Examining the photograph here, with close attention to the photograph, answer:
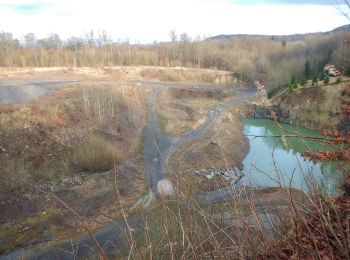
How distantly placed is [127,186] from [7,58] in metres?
34.5

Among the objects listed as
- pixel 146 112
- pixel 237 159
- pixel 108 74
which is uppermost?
pixel 108 74

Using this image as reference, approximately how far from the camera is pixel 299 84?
48219 mm

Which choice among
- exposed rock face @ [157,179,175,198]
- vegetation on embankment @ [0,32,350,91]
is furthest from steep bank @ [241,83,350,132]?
exposed rock face @ [157,179,175,198]

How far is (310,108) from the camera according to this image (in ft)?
146

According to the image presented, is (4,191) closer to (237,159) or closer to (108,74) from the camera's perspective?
(237,159)

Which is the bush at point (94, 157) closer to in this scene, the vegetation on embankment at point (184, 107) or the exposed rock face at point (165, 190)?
the exposed rock face at point (165, 190)

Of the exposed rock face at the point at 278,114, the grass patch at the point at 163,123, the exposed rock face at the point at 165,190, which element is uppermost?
the exposed rock face at the point at 165,190

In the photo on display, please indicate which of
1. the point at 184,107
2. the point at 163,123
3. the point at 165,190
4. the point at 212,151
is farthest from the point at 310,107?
the point at 165,190

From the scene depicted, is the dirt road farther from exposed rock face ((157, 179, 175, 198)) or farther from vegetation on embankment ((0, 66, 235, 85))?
vegetation on embankment ((0, 66, 235, 85))

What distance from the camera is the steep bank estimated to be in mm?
41156

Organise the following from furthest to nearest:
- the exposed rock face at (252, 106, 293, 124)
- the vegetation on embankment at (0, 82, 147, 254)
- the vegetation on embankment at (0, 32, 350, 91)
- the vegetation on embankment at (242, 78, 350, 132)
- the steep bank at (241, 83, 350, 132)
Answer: the vegetation on embankment at (0, 32, 350, 91) < the exposed rock face at (252, 106, 293, 124) < the vegetation on embankment at (242, 78, 350, 132) < the steep bank at (241, 83, 350, 132) < the vegetation on embankment at (0, 82, 147, 254)

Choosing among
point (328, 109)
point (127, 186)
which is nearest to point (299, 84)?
point (328, 109)

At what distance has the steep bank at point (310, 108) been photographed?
41156 millimetres

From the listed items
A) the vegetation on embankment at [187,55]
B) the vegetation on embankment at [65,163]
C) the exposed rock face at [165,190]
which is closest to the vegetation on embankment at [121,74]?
the vegetation on embankment at [187,55]
